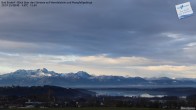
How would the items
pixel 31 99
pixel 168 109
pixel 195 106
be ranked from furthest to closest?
pixel 31 99 → pixel 195 106 → pixel 168 109

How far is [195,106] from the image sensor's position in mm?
138750

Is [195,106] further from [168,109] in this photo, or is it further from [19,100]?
[19,100]

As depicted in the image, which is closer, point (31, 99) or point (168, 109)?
point (168, 109)

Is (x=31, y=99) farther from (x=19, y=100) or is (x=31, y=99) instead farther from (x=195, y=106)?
(x=195, y=106)

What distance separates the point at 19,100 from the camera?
579ft

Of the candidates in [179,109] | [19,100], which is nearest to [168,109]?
[179,109]

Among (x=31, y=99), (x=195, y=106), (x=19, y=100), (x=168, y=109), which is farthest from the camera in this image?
(x=31, y=99)

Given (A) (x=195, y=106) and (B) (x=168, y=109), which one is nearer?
(B) (x=168, y=109)

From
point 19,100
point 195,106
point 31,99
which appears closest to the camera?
point 195,106

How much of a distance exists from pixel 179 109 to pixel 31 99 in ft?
245

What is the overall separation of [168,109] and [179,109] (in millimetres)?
7633

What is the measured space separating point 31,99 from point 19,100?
465 inches

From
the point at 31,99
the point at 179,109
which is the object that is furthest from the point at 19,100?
the point at 179,109

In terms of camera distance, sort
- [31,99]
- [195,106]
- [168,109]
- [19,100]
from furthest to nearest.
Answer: [31,99]
[19,100]
[195,106]
[168,109]
